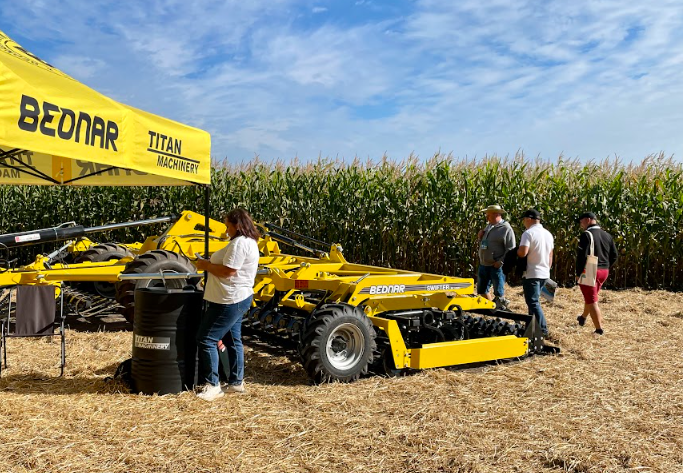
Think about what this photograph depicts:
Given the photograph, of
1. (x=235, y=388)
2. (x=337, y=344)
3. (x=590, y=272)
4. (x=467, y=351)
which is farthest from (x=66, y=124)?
(x=590, y=272)

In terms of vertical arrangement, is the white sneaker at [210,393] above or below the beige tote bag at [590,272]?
below

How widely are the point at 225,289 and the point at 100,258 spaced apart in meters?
5.32

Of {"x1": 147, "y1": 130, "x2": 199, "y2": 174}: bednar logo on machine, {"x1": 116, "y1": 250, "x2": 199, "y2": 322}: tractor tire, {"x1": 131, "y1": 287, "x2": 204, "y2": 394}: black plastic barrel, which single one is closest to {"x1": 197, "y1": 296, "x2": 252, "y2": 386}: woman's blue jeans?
{"x1": 131, "y1": 287, "x2": 204, "y2": 394}: black plastic barrel

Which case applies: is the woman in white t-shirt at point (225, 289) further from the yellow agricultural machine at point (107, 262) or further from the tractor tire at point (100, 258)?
the tractor tire at point (100, 258)

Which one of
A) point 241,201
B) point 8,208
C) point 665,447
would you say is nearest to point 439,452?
point 665,447

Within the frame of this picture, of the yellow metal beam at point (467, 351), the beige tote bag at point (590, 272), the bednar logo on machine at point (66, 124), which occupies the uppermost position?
the bednar logo on machine at point (66, 124)

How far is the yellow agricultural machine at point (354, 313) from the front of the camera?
6.20 m

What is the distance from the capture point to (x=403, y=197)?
1449 centimetres

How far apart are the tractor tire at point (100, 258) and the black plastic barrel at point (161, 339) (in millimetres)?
4361

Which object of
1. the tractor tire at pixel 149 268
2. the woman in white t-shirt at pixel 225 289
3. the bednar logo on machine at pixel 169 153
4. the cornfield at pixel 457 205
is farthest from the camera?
the cornfield at pixel 457 205

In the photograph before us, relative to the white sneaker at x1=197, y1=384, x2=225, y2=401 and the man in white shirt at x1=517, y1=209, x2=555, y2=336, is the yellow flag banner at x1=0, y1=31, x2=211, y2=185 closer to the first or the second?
the white sneaker at x1=197, y1=384, x2=225, y2=401

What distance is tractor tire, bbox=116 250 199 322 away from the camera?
8125mm

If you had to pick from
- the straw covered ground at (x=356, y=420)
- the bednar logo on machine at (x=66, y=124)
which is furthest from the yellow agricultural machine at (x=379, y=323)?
the bednar logo on machine at (x=66, y=124)

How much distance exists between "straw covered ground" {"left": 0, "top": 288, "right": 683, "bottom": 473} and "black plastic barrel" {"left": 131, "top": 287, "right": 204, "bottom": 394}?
16 centimetres
